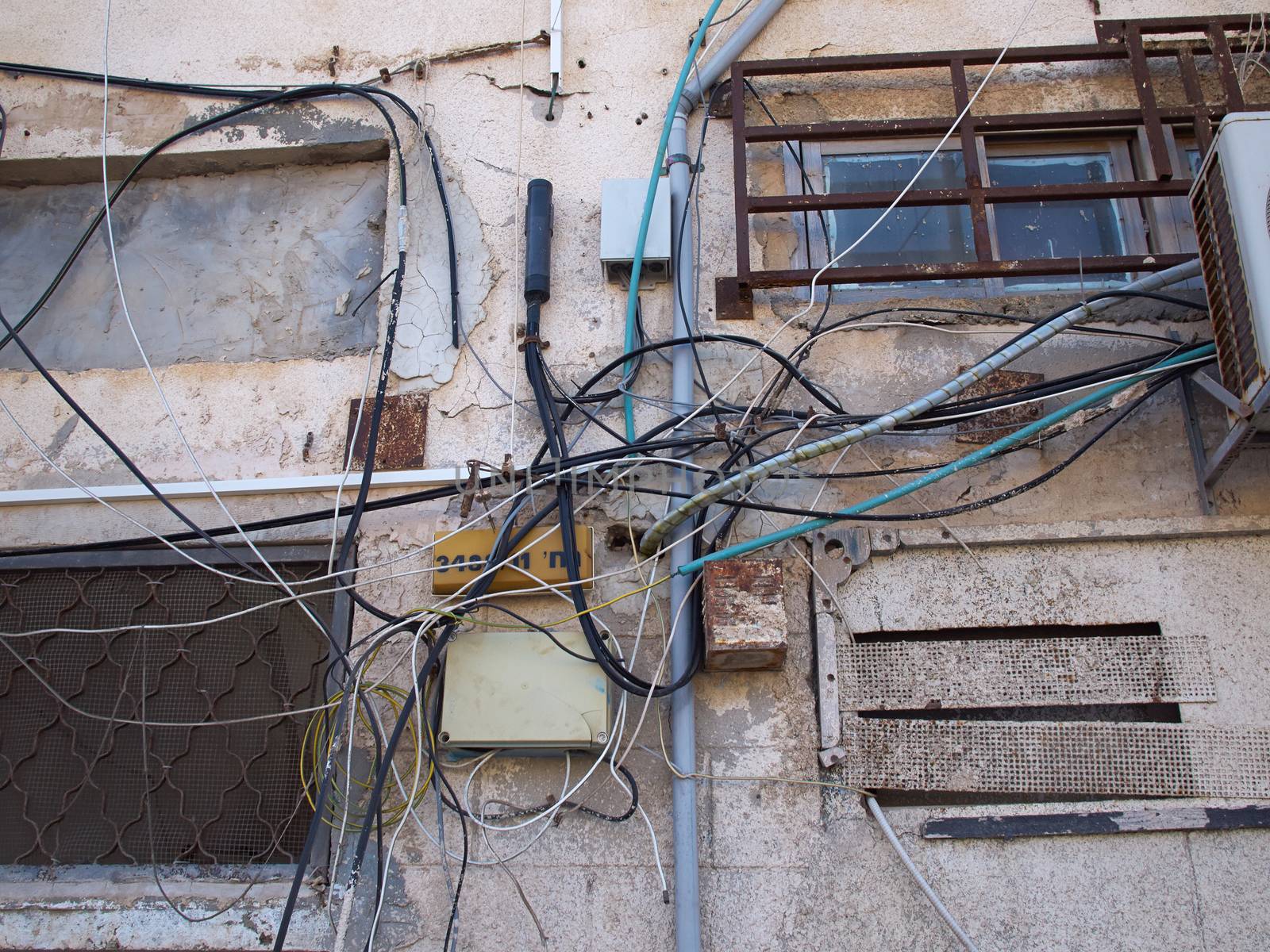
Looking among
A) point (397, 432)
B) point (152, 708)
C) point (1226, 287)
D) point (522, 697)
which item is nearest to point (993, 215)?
point (1226, 287)

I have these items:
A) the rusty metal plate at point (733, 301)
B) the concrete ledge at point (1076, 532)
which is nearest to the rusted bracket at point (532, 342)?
the rusty metal plate at point (733, 301)

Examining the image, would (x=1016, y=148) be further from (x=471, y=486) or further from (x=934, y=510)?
(x=471, y=486)

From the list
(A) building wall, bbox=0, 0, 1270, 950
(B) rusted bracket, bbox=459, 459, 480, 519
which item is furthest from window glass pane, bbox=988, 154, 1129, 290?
(B) rusted bracket, bbox=459, 459, 480, 519

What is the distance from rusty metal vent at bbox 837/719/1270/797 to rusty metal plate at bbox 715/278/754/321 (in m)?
1.15

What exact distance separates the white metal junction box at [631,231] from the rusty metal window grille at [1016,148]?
188 millimetres

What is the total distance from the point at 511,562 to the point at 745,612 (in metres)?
0.57

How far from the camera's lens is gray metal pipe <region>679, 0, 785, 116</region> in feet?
9.39

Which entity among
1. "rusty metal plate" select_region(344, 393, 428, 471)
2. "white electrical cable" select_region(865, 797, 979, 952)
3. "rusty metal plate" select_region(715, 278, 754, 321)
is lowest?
"white electrical cable" select_region(865, 797, 979, 952)

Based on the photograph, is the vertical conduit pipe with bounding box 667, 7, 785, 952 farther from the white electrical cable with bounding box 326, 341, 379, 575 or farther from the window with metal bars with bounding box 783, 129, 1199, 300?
the white electrical cable with bounding box 326, 341, 379, 575

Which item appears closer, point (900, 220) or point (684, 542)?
point (684, 542)

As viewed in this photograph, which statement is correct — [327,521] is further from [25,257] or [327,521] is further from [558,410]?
[25,257]

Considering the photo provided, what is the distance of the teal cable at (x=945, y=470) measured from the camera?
2.17 metres

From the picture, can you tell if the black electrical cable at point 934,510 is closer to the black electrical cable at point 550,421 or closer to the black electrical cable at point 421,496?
the black electrical cable at point 421,496

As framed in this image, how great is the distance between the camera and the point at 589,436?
2.53 metres
